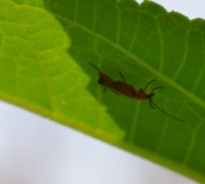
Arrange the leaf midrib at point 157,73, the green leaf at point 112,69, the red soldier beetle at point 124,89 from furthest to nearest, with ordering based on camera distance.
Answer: the red soldier beetle at point 124,89, the leaf midrib at point 157,73, the green leaf at point 112,69

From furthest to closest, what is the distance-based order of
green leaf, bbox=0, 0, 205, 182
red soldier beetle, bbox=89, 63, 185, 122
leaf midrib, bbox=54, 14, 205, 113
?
red soldier beetle, bbox=89, 63, 185, 122
leaf midrib, bbox=54, 14, 205, 113
green leaf, bbox=0, 0, 205, 182

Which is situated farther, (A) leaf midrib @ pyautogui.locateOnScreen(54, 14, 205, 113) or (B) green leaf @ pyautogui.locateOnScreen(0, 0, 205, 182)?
(A) leaf midrib @ pyautogui.locateOnScreen(54, 14, 205, 113)

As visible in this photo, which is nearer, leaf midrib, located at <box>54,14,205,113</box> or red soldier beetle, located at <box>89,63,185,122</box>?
leaf midrib, located at <box>54,14,205,113</box>

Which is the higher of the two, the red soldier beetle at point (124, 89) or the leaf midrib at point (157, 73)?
the leaf midrib at point (157, 73)

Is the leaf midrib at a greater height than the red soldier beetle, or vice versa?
the leaf midrib

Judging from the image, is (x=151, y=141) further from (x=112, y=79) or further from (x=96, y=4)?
(x=96, y=4)

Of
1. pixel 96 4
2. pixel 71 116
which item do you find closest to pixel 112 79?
pixel 71 116

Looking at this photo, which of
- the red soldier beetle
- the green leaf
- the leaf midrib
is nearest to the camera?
the green leaf

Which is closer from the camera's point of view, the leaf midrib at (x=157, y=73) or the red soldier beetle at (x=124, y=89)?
the leaf midrib at (x=157, y=73)

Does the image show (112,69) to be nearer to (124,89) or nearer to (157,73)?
(124,89)

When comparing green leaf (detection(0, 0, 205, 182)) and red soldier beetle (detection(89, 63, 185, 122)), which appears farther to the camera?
red soldier beetle (detection(89, 63, 185, 122))
